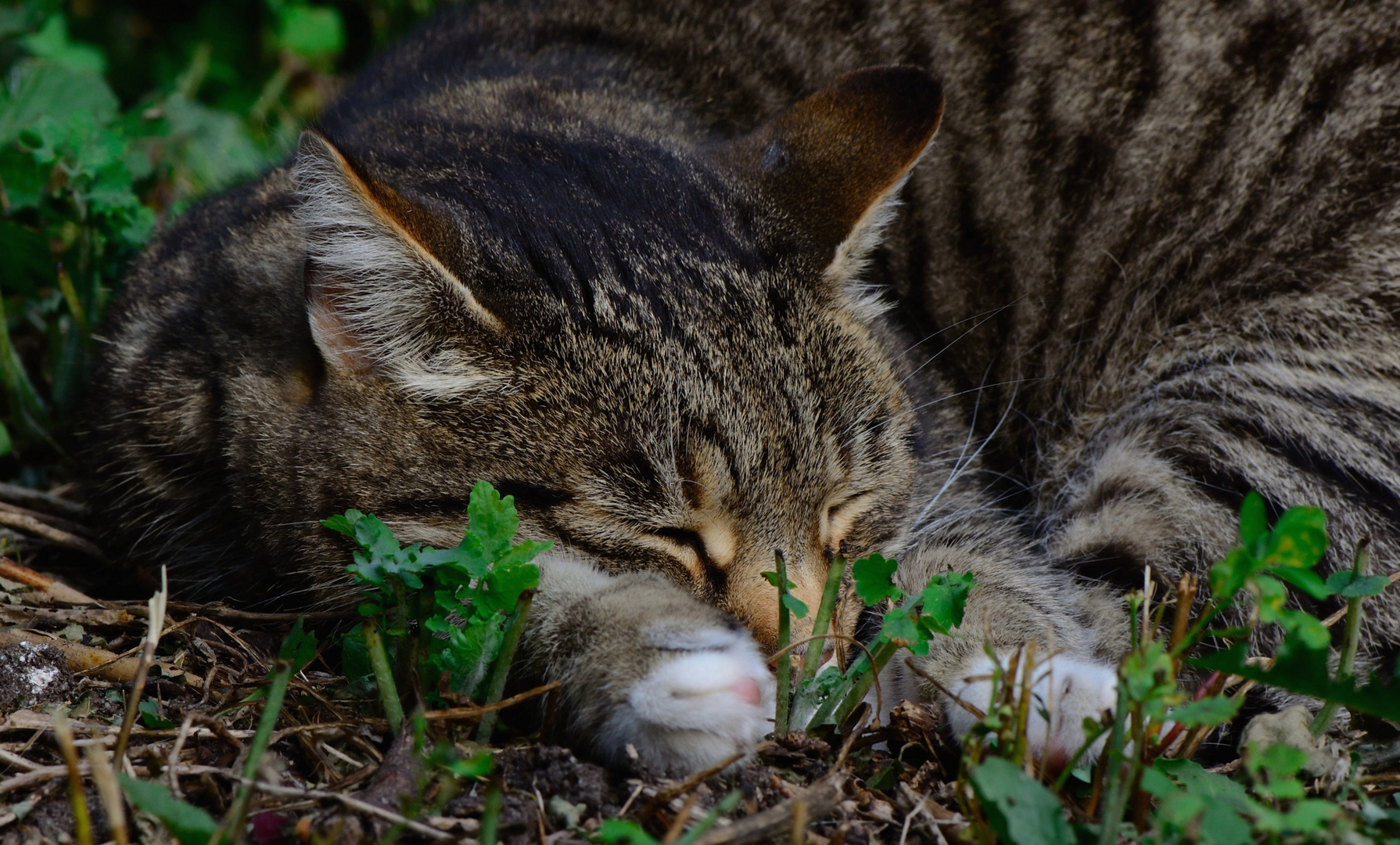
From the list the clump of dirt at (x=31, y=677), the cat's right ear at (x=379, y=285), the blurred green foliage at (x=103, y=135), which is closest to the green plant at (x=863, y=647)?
the cat's right ear at (x=379, y=285)

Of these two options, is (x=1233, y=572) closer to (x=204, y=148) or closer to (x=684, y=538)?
(x=684, y=538)

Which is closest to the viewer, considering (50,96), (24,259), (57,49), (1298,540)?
(1298,540)

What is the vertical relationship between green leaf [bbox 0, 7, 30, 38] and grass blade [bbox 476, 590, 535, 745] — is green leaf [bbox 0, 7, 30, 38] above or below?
above

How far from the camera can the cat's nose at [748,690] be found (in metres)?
1.56

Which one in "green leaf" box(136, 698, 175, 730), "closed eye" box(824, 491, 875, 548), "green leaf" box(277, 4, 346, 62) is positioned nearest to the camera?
"green leaf" box(136, 698, 175, 730)

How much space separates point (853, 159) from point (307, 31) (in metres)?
2.77

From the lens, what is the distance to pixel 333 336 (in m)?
1.81

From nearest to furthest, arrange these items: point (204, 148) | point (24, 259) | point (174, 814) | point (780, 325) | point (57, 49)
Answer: point (174, 814)
point (780, 325)
point (24, 259)
point (57, 49)
point (204, 148)

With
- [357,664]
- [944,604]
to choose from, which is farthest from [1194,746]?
[357,664]

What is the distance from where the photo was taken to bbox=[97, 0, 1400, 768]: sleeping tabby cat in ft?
5.76

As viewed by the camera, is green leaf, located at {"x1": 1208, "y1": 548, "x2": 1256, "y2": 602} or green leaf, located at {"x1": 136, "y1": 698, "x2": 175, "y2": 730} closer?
green leaf, located at {"x1": 1208, "y1": 548, "x2": 1256, "y2": 602}

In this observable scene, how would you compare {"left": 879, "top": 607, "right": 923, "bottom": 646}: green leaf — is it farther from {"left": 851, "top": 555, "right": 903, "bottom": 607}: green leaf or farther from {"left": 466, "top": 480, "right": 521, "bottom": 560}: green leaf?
{"left": 466, "top": 480, "right": 521, "bottom": 560}: green leaf

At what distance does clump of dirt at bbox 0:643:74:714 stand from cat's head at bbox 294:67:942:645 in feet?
1.51

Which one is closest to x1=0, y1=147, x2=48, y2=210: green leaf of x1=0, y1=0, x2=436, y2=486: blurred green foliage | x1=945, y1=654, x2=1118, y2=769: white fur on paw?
x1=0, y1=0, x2=436, y2=486: blurred green foliage
